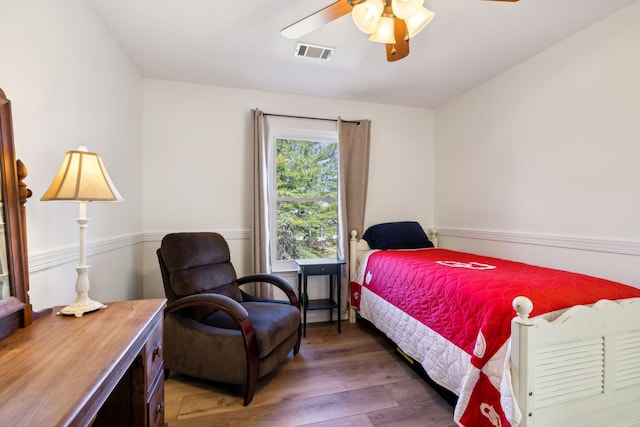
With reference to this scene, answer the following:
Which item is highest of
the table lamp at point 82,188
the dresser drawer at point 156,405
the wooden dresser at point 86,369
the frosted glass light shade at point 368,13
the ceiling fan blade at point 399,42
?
the frosted glass light shade at point 368,13

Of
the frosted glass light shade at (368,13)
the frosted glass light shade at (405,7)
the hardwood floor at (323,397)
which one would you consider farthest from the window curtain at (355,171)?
the frosted glass light shade at (405,7)

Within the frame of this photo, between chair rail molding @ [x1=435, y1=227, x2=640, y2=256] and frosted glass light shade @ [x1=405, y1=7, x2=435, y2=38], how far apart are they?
1.82 meters

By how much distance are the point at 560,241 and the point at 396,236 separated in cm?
136

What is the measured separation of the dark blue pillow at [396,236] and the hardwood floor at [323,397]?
1.10 meters

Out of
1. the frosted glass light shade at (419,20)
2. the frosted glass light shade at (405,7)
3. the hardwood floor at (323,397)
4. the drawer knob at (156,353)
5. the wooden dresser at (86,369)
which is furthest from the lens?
the hardwood floor at (323,397)

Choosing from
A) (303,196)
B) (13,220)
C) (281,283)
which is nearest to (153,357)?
(13,220)

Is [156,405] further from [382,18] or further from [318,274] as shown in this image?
[382,18]

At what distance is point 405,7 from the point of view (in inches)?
52.7

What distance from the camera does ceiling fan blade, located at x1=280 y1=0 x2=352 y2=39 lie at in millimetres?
1391

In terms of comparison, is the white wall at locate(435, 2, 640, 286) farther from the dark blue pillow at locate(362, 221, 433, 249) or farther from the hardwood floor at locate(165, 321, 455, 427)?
the hardwood floor at locate(165, 321, 455, 427)

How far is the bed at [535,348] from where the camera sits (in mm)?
1190

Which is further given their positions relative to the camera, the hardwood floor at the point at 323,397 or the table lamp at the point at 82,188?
the hardwood floor at the point at 323,397

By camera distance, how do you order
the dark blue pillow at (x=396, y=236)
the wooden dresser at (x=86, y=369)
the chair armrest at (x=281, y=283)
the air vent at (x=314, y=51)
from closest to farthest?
the wooden dresser at (x=86, y=369)
the air vent at (x=314, y=51)
the chair armrest at (x=281, y=283)
the dark blue pillow at (x=396, y=236)

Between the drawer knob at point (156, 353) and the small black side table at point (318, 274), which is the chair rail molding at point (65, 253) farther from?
the small black side table at point (318, 274)
